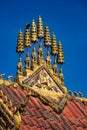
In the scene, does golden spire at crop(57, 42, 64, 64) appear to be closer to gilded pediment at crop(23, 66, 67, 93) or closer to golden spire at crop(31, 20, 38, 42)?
gilded pediment at crop(23, 66, 67, 93)

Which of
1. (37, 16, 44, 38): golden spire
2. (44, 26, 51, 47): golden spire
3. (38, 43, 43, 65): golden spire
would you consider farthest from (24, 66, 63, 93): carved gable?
(37, 16, 44, 38): golden spire

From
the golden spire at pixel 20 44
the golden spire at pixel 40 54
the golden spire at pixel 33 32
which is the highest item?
the golden spire at pixel 33 32

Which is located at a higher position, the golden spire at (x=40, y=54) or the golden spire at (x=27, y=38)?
the golden spire at (x=27, y=38)

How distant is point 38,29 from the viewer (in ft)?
78.0

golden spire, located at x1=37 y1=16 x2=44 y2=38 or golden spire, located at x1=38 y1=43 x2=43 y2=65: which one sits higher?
golden spire, located at x1=37 y1=16 x2=44 y2=38

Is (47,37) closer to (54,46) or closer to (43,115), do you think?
(54,46)

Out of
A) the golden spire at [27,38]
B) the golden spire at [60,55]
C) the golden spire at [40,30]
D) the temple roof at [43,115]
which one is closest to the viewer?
the temple roof at [43,115]

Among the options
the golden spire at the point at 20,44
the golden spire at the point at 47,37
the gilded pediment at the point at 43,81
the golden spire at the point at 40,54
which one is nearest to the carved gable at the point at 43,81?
the gilded pediment at the point at 43,81

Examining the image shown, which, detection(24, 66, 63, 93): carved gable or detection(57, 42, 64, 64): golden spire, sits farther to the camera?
detection(57, 42, 64, 64): golden spire

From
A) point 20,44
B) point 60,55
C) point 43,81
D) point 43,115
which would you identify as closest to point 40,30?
point 20,44

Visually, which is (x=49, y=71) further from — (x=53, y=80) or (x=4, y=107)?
(x=4, y=107)

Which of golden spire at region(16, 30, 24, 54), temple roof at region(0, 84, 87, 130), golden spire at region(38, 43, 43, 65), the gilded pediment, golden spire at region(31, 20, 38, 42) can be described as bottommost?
temple roof at region(0, 84, 87, 130)

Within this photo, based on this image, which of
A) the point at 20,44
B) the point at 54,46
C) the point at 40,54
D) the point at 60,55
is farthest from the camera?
the point at 60,55

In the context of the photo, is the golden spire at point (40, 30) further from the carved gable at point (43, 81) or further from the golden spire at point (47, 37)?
the carved gable at point (43, 81)
